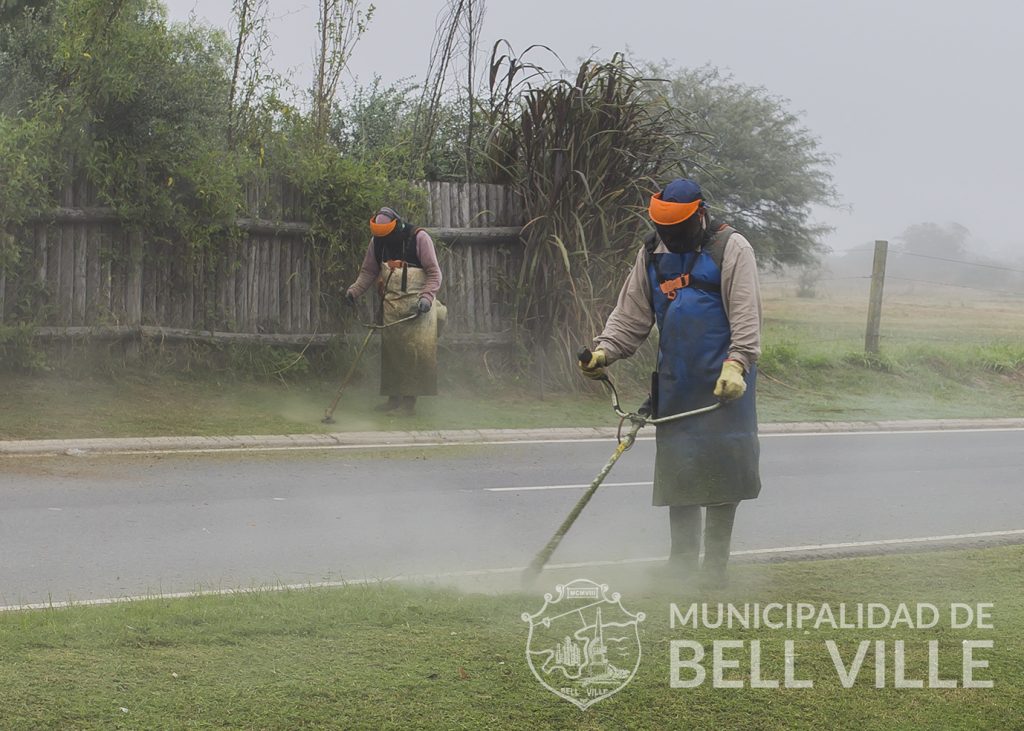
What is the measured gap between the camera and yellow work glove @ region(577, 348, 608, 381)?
645 centimetres

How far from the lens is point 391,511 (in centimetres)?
856

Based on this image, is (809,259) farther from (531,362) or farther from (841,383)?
(531,362)

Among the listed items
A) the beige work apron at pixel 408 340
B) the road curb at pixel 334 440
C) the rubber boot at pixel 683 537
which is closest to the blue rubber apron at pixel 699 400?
the rubber boot at pixel 683 537

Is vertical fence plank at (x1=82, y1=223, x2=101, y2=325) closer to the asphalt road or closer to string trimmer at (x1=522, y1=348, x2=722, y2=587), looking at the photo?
the asphalt road

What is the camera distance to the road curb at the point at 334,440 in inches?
410

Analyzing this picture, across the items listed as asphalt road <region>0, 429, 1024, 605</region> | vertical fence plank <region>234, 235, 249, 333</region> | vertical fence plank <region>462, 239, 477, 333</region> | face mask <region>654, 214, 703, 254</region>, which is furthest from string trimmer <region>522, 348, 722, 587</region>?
vertical fence plank <region>462, 239, 477, 333</region>

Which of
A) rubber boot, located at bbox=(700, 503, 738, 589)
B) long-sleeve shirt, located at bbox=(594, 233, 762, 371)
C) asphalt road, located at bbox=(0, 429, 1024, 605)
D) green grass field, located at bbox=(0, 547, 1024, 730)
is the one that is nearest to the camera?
green grass field, located at bbox=(0, 547, 1024, 730)

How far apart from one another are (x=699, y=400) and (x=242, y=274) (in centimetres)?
818

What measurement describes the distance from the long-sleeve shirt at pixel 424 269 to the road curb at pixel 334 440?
1.26 metres

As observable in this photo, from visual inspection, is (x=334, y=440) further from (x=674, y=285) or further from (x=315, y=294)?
(x=674, y=285)

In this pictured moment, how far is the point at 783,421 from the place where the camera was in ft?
46.5

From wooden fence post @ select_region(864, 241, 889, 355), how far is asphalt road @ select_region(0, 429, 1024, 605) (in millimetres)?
6074

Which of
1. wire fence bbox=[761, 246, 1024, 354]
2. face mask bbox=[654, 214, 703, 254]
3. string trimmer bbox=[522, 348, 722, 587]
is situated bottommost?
wire fence bbox=[761, 246, 1024, 354]

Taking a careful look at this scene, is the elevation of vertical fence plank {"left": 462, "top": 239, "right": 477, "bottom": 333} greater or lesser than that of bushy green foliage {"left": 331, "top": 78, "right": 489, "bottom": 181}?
lesser
